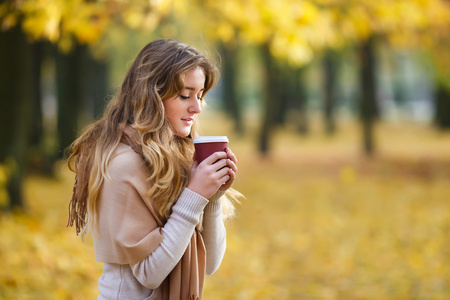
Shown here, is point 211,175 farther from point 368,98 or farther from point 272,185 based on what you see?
point 368,98

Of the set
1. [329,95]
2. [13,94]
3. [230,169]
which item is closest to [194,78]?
[230,169]

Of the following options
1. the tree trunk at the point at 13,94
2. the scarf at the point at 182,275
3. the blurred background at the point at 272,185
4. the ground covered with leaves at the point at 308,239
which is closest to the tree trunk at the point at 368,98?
the blurred background at the point at 272,185

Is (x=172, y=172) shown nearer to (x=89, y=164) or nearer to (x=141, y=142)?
(x=141, y=142)

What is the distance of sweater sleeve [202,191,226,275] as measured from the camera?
2127 millimetres

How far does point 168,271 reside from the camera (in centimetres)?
193

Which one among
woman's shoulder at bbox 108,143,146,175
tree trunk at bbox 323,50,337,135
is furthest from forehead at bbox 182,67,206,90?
tree trunk at bbox 323,50,337,135

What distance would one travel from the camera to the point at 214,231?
2.16 meters

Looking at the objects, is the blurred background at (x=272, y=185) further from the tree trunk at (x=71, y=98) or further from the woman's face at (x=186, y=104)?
the woman's face at (x=186, y=104)

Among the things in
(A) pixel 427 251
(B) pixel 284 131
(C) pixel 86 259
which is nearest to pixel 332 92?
(B) pixel 284 131

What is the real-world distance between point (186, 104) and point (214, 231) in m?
0.50

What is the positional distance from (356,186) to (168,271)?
10.6m

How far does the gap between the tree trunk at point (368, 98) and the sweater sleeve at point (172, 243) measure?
13.4 meters

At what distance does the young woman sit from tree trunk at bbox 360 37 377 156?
43.2 feet

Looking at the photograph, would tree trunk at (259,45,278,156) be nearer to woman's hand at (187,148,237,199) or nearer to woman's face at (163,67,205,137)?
woman's face at (163,67,205,137)
